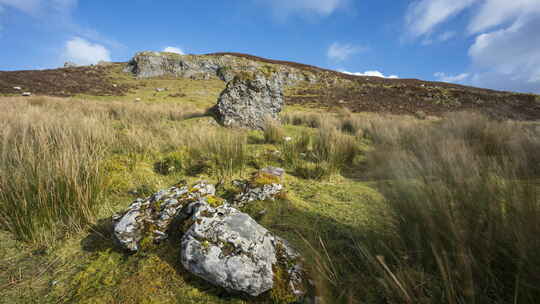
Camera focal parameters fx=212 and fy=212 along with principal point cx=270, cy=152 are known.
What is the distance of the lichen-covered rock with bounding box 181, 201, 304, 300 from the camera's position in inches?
45.4

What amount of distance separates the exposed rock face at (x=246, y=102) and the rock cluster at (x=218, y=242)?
5.70 meters

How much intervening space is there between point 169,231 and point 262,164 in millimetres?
2362

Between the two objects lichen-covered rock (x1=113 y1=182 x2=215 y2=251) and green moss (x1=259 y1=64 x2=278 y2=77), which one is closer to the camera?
lichen-covered rock (x1=113 y1=182 x2=215 y2=251)

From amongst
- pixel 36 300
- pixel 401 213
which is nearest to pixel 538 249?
pixel 401 213

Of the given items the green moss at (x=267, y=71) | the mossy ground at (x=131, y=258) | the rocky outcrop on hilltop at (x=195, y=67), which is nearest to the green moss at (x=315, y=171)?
the mossy ground at (x=131, y=258)

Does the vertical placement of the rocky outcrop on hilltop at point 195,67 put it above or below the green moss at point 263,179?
above

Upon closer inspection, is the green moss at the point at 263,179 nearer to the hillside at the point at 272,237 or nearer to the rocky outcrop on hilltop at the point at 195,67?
the hillside at the point at 272,237

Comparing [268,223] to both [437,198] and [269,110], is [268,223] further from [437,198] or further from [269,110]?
[269,110]

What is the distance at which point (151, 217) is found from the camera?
5.35ft

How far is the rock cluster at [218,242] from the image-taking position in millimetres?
1164

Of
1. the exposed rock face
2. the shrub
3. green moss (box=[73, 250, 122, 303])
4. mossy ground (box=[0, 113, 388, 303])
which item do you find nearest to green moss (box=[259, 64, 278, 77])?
the exposed rock face

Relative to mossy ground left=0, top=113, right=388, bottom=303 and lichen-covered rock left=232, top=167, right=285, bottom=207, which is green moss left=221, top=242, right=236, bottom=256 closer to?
mossy ground left=0, top=113, right=388, bottom=303

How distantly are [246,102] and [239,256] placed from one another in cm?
668

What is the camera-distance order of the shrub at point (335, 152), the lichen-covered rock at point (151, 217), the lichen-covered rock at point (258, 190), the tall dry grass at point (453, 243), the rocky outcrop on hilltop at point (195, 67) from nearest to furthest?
the tall dry grass at point (453, 243), the lichen-covered rock at point (151, 217), the lichen-covered rock at point (258, 190), the shrub at point (335, 152), the rocky outcrop on hilltop at point (195, 67)
